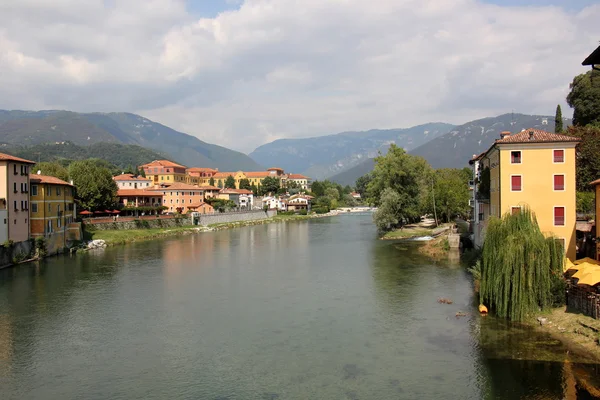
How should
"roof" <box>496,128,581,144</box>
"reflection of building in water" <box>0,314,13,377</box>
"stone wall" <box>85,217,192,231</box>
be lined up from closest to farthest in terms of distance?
"reflection of building in water" <box>0,314,13,377</box>
"roof" <box>496,128,581,144</box>
"stone wall" <box>85,217,192,231</box>

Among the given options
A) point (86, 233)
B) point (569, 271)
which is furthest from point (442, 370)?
point (86, 233)

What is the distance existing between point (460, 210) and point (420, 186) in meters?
11.9

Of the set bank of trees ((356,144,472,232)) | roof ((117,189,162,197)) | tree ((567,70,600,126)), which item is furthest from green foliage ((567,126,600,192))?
roof ((117,189,162,197))

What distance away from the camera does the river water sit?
53.5ft

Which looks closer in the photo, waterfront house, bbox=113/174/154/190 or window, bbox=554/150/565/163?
window, bbox=554/150/565/163

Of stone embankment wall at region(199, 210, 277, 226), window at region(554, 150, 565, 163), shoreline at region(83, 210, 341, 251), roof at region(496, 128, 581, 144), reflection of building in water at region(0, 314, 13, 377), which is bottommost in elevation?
reflection of building in water at region(0, 314, 13, 377)

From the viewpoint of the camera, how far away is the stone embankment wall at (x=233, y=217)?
79688mm

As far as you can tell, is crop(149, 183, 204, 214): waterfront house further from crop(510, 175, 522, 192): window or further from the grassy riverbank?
crop(510, 175, 522, 192): window

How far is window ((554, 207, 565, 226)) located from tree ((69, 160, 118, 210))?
168 feet

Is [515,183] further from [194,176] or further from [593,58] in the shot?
[194,176]

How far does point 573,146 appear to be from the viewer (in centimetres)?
2777

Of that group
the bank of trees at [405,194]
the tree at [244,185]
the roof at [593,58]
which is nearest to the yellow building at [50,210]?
the bank of trees at [405,194]

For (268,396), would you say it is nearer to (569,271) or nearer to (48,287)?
(569,271)

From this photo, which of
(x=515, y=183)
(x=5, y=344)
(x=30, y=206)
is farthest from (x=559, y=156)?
(x=30, y=206)
